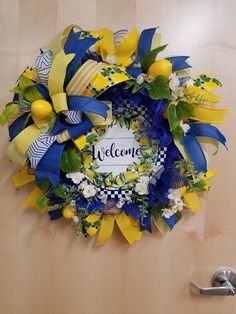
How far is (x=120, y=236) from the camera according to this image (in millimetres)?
931

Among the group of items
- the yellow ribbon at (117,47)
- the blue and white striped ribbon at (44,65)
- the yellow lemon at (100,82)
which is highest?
the yellow ribbon at (117,47)

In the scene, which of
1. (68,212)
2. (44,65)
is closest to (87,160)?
(68,212)

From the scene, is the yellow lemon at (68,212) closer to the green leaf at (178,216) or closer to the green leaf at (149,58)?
the green leaf at (178,216)

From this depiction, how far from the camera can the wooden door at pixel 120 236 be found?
855 millimetres

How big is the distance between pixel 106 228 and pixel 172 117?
339 millimetres

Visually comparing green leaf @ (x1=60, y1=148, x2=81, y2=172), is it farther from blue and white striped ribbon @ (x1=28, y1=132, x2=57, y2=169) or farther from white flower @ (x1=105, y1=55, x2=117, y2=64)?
white flower @ (x1=105, y1=55, x2=117, y2=64)

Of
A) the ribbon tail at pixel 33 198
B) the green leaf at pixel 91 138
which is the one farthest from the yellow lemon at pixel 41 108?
the ribbon tail at pixel 33 198

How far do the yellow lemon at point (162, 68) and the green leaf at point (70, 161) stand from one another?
254mm

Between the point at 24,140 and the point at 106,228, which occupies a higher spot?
the point at 24,140

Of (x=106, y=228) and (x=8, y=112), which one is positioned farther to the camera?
(x=106, y=228)

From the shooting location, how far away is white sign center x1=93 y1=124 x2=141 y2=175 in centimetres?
81

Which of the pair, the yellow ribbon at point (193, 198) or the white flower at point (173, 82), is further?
the yellow ribbon at point (193, 198)

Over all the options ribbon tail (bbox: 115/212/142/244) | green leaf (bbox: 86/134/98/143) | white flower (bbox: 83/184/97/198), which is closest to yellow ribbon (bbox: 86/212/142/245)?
ribbon tail (bbox: 115/212/142/244)

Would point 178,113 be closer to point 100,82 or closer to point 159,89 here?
point 159,89
